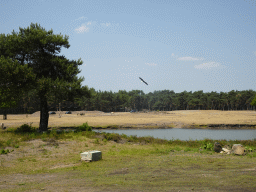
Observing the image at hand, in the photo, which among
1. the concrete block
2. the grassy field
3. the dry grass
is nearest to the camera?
the dry grass

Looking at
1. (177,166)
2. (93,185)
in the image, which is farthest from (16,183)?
(177,166)

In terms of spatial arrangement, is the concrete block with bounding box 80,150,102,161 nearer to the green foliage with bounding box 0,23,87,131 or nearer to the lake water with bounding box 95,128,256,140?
the green foliage with bounding box 0,23,87,131

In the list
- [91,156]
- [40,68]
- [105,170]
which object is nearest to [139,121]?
[40,68]

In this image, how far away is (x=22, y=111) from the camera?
13862 cm

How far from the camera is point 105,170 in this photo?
47.3ft

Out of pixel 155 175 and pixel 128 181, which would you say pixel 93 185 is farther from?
pixel 155 175

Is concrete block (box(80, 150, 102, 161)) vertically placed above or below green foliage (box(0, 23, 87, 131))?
below

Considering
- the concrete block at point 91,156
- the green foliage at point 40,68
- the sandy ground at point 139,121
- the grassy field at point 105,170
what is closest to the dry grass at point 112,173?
the grassy field at point 105,170

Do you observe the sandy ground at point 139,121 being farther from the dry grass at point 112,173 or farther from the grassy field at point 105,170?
the dry grass at point 112,173

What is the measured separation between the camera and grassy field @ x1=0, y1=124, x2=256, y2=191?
1012 cm

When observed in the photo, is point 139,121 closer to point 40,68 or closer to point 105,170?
point 40,68

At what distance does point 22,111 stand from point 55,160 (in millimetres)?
133086

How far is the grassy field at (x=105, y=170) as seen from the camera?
1012cm

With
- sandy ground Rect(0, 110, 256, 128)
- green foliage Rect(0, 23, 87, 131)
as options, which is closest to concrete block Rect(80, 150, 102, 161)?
green foliage Rect(0, 23, 87, 131)
